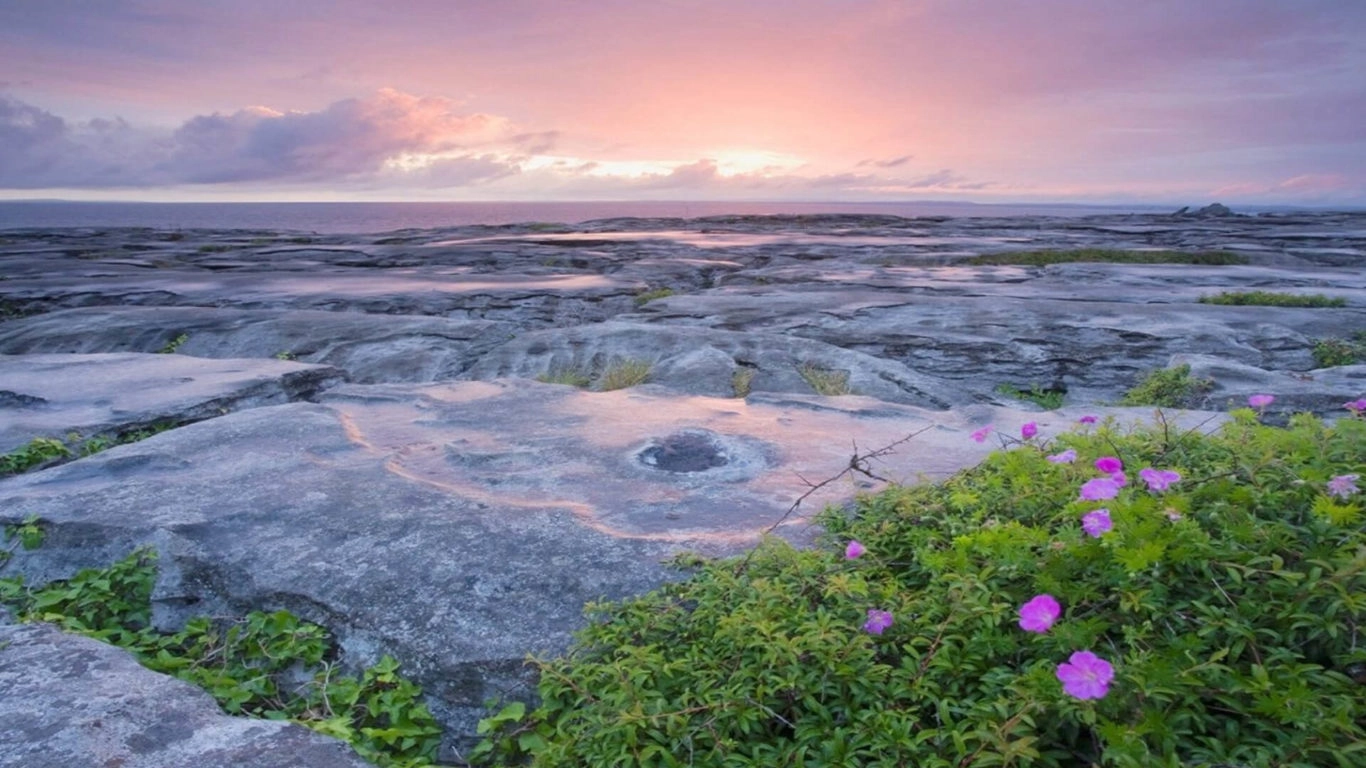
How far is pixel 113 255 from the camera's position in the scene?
87.8ft

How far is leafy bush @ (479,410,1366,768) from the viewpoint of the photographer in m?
1.75

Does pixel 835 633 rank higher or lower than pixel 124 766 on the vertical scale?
higher

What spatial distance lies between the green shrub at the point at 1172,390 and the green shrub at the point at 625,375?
13.5 ft

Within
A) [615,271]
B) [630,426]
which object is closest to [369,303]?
[615,271]

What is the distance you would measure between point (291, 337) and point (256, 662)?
7728 millimetres

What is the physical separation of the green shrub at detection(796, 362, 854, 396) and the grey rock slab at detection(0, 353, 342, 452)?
4.18 m

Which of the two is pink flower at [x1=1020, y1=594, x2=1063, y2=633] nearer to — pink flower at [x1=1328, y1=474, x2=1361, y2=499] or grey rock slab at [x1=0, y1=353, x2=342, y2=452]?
pink flower at [x1=1328, y1=474, x2=1361, y2=499]

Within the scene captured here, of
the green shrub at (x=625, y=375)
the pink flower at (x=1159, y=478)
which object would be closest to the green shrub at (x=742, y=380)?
the green shrub at (x=625, y=375)

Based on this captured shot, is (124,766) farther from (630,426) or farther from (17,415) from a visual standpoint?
(17,415)

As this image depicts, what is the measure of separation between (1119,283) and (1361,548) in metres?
14.7

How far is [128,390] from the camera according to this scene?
20.6ft

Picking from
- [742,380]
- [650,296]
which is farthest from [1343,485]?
[650,296]

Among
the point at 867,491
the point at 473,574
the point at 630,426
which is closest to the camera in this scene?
the point at 473,574

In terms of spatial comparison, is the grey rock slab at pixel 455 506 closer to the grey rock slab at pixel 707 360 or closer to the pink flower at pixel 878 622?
the pink flower at pixel 878 622
